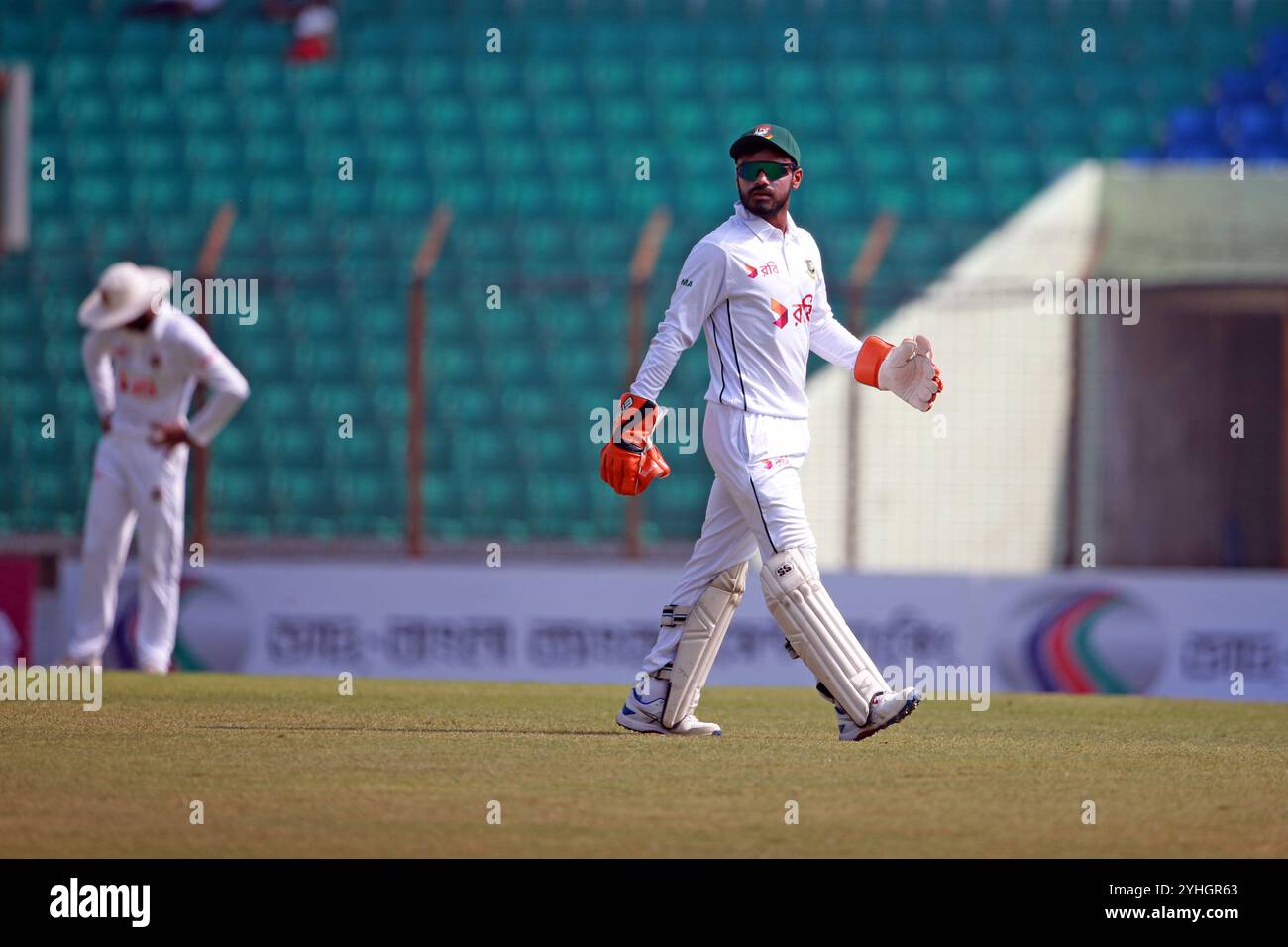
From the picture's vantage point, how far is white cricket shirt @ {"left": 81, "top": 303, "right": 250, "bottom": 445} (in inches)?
464

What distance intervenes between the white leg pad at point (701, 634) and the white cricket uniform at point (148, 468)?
190 inches

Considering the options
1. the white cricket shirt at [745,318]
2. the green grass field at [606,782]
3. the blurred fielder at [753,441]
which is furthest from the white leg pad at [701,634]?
the white cricket shirt at [745,318]

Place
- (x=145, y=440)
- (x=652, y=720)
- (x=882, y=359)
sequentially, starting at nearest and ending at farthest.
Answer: (x=652, y=720) → (x=882, y=359) → (x=145, y=440)

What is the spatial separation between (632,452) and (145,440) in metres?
5.21

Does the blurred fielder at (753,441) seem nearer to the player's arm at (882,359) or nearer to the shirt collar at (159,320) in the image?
the player's arm at (882,359)

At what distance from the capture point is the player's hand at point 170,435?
1177 centimetres

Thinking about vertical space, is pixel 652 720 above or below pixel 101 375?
below

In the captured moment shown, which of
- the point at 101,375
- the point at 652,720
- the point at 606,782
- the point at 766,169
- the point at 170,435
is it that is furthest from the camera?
the point at 101,375

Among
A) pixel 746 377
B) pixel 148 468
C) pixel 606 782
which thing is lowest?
pixel 606 782

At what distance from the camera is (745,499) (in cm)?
753

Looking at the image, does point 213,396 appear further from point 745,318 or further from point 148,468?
point 745,318

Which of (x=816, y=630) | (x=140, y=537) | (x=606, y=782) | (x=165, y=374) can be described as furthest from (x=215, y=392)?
(x=606, y=782)
